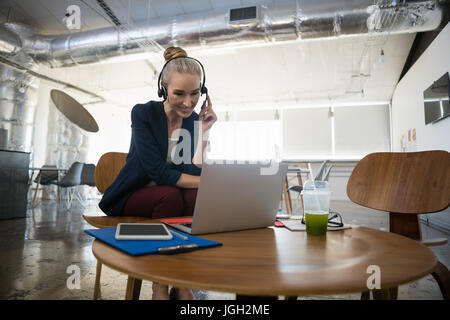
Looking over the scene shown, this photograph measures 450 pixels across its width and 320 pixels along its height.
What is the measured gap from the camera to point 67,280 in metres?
1.63

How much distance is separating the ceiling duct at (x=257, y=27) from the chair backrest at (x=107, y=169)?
3.04m

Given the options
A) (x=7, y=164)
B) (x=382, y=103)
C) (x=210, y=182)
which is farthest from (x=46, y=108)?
(x=382, y=103)

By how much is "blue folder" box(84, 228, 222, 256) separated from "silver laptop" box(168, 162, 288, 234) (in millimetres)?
95

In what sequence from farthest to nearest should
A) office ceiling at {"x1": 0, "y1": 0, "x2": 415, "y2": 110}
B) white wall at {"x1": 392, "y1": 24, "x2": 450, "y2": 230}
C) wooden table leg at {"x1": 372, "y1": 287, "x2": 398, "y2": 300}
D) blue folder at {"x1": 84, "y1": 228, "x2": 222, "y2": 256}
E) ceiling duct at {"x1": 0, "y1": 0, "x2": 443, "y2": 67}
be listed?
office ceiling at {"x1": 0, "y1": 0, "x2": 415, "y2": 110}, white wall at {"x1": 392, "y1": 24, "x2": 450, "y2": 230}, ceiling duct at {"x1": 0, "y1": 0, "x2": 443, "y2": 67}, wooden table leg at {"x1": 372, "y1": 287, "x2": 398, "y2": 300}, blue folder at {"x1": 84, "y1": 228, "x2": 222, "y2": 256}

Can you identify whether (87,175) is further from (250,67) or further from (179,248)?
(179,248)

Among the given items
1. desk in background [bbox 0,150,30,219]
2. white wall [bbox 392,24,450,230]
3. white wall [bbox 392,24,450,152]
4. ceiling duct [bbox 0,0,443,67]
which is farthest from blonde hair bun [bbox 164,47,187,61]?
white wall [bbox 392,24,450,152]

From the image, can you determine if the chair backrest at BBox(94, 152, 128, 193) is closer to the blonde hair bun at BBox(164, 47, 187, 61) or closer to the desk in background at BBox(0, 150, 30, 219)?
the blonde hair bun at BBox(164, 47, 187, 61)

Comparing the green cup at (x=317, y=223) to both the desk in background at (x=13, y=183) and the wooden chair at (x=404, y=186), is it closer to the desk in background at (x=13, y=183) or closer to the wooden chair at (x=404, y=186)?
the wooden chair at (x=404, y=186)

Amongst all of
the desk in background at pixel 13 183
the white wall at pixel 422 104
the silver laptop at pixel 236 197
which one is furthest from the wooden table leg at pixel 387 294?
the desk in background at pixel 13 183

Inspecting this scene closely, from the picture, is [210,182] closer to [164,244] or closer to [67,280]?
[164,244]

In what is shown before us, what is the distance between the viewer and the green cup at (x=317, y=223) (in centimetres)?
78

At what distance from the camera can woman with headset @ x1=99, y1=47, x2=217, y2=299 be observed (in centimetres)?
114

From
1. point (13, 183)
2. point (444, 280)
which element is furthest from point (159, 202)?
point (13, 183)

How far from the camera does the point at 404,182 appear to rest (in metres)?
1.35
